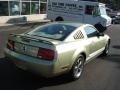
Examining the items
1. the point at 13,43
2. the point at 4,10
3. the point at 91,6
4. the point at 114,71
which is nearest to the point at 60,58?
the point at 13,43

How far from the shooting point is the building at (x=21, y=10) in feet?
71.0

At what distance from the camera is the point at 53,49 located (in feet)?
18.5

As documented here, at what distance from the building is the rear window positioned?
14775mm

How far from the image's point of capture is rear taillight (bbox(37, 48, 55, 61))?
222 inches

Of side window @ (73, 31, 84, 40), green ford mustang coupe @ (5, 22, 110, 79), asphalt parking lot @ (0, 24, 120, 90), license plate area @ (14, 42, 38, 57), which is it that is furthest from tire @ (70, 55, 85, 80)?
license plate area @ (14, 42, 38, 57)

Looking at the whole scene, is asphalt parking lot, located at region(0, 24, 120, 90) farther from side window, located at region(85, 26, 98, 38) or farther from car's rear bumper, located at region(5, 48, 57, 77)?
side window, located at region(85, 26, 98, 38)

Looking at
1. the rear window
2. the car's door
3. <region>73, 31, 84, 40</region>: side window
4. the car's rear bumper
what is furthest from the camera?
the car's door

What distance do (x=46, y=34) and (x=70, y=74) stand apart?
4.09ft

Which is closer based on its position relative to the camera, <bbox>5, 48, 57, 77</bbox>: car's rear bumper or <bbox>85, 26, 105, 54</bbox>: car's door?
<bbox>5, 48, 57, 77</bbox>: car's rear bumper

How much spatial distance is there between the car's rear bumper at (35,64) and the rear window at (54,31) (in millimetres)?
965

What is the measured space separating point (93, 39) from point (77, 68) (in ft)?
4.53

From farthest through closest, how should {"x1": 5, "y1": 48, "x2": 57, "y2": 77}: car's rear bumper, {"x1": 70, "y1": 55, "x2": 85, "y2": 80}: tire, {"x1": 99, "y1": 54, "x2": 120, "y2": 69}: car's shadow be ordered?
1. {"x1": 99, "y1": 54, "x2": 120, "y2": 69}: car's shadow
2. {"x1": 70, "y1": 55, "x2": 85, "y2": 80}: tire
3. {"x1": 5, "y1": 48, "x2": 57, "y2": 77}: car's rear bumper

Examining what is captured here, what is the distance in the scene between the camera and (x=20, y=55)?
235 inches

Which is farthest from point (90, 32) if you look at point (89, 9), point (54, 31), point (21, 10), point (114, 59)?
point (21, 10)
